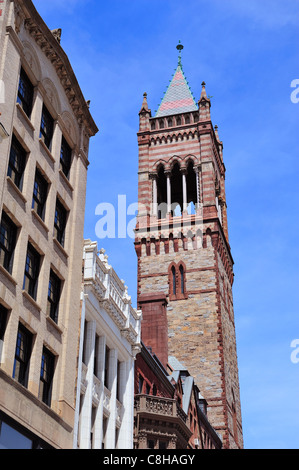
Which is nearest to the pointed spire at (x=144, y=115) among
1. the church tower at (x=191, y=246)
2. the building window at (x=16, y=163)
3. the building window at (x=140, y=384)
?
the church tower at (x=191, y=246)

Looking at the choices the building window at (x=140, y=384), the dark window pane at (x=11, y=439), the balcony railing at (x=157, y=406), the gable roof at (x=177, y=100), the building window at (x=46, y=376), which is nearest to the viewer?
the dark window pane at (x=11, y=439)

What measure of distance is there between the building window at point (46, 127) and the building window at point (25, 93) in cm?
125

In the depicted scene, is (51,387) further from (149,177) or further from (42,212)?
(149,177)

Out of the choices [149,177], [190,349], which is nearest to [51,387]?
[190,349]

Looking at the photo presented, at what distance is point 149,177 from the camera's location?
7750 centimetres

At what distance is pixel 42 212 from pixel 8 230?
338cm

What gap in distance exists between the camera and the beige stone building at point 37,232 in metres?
23.2

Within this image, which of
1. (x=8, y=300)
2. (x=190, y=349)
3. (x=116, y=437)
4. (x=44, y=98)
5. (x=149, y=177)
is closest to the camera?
(x=8, y=300)

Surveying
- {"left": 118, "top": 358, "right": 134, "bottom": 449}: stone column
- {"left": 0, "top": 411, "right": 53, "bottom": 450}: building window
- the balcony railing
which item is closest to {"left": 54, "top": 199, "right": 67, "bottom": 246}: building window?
{"left": 0, "top": 411, "right": 53, "bottom": 450}: building window

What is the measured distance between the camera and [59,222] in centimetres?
2930

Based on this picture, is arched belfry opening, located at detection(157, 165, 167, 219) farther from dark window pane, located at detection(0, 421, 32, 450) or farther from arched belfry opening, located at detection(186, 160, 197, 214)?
dark window pane, located at detection(0, 421, 32, 450)

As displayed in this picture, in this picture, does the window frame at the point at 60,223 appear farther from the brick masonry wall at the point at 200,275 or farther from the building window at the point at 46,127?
the brick masonry wall at the point at 200,275

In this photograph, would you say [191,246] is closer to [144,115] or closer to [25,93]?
[144,115]

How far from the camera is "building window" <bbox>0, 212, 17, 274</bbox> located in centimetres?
2364
